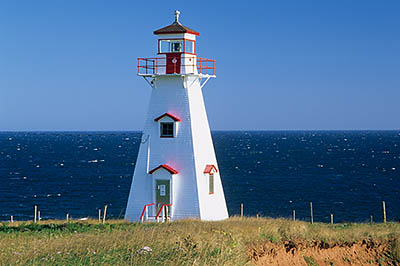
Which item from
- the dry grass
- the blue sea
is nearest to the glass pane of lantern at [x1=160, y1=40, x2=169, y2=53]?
the dry grass

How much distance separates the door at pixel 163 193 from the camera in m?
33.8

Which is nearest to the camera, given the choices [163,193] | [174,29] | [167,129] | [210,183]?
[163,193]

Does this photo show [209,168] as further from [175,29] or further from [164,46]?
[175,29]

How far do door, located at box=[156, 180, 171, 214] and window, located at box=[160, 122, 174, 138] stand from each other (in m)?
2.61

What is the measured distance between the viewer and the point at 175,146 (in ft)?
112

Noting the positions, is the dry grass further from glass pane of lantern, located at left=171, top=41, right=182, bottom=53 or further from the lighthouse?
glass pane of lantern, located at left=171, top=41, right=182, bottom=53

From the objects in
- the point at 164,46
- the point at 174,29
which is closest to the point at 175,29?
the point at 174,29

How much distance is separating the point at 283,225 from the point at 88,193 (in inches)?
2172

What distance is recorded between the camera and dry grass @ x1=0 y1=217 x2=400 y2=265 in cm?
1667

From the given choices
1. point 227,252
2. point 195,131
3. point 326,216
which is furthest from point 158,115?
point 326,216

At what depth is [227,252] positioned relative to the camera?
18.6m

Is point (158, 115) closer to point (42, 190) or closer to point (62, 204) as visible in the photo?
point (62, 204)

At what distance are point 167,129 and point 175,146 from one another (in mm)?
1063

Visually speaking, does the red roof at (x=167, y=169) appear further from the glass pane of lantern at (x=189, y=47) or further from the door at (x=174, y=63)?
the glass pane of lantern at (x=189, y=47)
